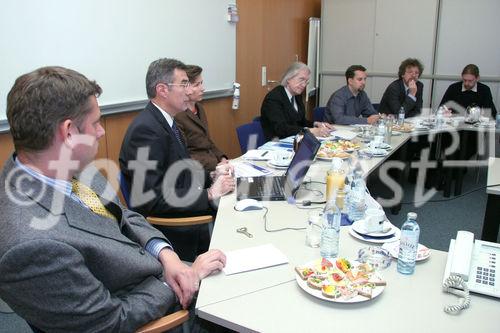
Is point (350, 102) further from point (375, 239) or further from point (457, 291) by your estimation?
point (457, 291)

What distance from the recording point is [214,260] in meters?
1.38

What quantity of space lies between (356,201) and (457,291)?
1.98 ft

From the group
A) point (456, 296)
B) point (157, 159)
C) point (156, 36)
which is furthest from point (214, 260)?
point (156, 36)

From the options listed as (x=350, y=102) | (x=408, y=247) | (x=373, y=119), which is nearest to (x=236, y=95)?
(x=350, y=102)

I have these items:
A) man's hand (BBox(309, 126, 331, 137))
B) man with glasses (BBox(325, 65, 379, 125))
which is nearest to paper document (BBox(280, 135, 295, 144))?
man's hand (BBox(309, 126, 331, 137))

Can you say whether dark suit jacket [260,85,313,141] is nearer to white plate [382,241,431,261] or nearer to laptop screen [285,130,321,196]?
laptop screen [285,130,321,196]

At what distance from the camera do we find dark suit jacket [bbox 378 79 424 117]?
15.1 feet

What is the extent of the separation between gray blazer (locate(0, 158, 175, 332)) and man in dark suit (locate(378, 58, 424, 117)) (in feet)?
12.9

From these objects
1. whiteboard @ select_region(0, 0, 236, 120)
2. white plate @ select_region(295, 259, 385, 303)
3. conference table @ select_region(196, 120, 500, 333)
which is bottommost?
conference table @ select_region(196, 120, 500, 333)

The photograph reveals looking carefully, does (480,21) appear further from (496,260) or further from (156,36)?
(496,260)

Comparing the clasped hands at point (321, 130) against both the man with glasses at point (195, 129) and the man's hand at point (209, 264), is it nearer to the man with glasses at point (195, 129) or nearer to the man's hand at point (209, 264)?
the man with glasses at point (195, 129)

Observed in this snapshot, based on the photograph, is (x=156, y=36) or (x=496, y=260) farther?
(x=156, y=36)

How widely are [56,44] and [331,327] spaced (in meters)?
2.42

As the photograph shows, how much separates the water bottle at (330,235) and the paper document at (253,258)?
0.14 meters
